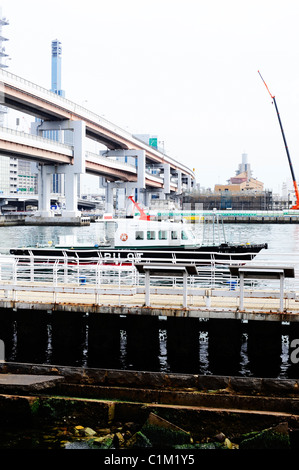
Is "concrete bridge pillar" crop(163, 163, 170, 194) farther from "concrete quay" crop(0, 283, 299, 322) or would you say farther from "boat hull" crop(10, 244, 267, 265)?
"concrete quay" crop(0, 283, 299, 322)

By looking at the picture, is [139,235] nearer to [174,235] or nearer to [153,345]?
[174,235]

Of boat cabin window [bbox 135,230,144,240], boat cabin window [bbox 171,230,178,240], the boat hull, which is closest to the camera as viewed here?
the boat hull

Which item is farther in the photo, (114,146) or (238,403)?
(114,146)

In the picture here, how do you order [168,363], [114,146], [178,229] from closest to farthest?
[168,363]
[178,229]
[114,146]

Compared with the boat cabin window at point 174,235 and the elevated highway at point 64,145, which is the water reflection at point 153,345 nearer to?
the boat cabin window at point 174,235

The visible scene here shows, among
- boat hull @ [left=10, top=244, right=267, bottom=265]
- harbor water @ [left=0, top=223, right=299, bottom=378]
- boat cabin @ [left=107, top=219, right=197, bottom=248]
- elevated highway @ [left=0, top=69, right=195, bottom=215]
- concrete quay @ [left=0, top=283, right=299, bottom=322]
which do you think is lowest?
harbor water @ [left=0, top=223, right=299, bottom=378]

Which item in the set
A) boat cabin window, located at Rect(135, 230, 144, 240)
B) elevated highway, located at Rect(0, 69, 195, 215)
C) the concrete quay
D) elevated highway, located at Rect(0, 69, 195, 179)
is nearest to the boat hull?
boat cabin window, located at Rect(135, 230, 144, 240)

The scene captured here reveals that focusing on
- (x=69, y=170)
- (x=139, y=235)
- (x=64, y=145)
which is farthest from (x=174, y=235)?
(x=69, y=170)

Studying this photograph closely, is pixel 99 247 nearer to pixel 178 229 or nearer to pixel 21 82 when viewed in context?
pixel 178 229

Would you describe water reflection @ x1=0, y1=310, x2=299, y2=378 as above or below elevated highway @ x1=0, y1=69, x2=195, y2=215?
below

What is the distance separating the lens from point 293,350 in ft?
67.7

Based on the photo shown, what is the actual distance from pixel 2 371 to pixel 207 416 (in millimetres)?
6148
